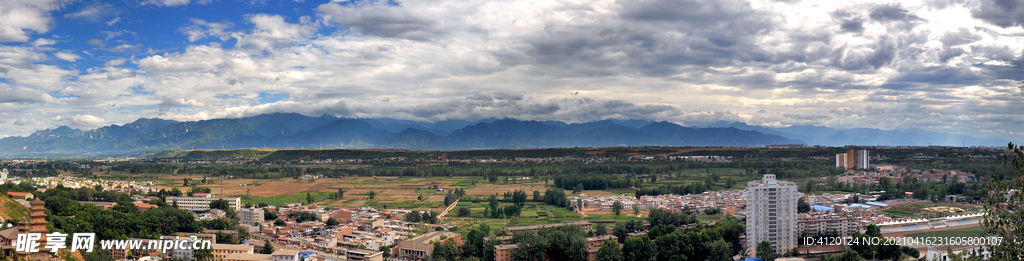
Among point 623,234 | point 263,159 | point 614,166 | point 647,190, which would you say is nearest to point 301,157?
point 263,159

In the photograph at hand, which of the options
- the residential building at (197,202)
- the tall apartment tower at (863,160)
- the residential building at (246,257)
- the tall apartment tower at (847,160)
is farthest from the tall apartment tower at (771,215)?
the tall apartment tower at (863,160)

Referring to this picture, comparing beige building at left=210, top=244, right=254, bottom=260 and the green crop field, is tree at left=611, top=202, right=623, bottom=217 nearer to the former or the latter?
the green crop field

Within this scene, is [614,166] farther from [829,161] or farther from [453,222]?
[453,222]

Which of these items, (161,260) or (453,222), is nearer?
(161,260)

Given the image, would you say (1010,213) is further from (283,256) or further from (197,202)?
(197,202)

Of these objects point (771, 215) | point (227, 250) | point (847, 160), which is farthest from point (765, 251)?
point (847, 160)

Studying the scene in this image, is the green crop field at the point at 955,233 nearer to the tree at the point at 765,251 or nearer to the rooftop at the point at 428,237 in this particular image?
the tree at the point at 765,251
